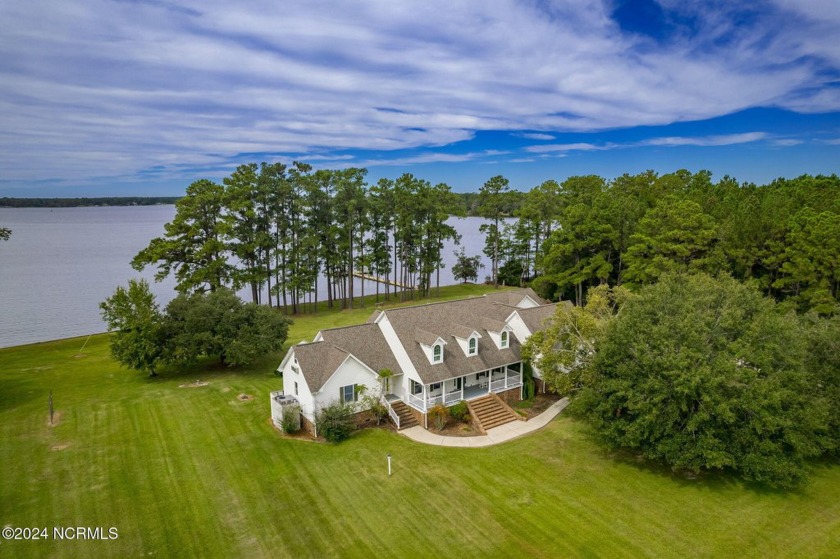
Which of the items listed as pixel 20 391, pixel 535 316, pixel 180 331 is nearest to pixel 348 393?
pixel 535 316

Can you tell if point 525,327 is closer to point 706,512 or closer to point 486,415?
point 486,415

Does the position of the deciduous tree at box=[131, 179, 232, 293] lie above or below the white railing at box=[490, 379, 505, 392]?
above

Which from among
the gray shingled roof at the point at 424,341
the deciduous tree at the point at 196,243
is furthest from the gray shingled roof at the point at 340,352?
the deciduous tree at the point at 196,243

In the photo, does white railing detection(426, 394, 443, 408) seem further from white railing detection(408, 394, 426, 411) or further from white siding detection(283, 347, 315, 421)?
white siding detection(283, 347, 315, 421)

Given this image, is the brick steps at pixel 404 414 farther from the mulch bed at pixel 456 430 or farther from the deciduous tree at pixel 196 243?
the deciduous tree at pixel 196 243

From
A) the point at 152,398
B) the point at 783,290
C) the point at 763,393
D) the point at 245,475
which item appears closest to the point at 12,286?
the point at 152,398

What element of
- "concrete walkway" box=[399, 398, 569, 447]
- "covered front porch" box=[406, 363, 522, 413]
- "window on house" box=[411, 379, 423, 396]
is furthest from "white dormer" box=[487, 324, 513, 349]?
"window on house" box=[411, 379, 423, 396]

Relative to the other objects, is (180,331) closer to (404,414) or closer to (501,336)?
(404,414)

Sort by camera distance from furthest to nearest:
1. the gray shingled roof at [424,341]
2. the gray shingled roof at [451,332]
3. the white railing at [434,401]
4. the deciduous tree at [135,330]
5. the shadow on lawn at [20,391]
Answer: the deciduous tree at [135,330], the shadow on lawn at [20,391], the gray shingled roof at [451,332], the white railing at [434,401], the gray shingled roof at [424,341]
